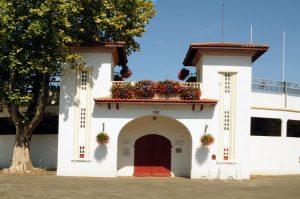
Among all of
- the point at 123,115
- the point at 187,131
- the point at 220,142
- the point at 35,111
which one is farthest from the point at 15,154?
the point at 220,142

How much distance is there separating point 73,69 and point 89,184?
8.28 metres

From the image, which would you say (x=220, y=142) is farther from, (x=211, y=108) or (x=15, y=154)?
(x=15, y=154)

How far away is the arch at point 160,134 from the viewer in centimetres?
3017

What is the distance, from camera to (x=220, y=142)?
2842 centimetres

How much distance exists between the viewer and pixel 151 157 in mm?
30344

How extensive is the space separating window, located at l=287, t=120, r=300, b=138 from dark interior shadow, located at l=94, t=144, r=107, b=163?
45.0ft

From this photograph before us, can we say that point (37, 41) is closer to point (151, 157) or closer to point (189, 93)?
point (189, 93)

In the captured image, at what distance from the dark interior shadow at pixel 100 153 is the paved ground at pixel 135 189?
1.96 m

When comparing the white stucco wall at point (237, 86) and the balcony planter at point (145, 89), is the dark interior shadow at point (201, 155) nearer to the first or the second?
the white stucco wall at point (237, 86)

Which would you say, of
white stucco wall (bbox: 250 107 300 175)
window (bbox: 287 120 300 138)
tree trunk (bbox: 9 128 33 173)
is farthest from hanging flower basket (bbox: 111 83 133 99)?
window (bbox: 287 120 300 138)

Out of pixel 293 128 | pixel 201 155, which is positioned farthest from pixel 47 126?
pixel 293 128

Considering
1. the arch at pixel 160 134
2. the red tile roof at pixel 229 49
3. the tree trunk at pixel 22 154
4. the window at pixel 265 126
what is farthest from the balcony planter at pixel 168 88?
the tree trunk at pixel 22 154

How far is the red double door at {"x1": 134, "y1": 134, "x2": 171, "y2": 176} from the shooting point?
30.2 metres

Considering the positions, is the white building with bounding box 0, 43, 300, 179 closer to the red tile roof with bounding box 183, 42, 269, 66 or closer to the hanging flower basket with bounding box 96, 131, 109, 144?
the red tile roof with bounding box 183, 42, 269, 66
